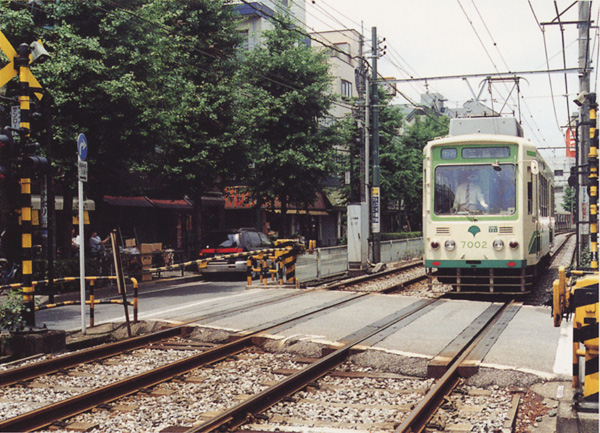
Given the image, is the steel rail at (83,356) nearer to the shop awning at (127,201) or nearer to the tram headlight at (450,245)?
the tram headlight at (450,245)

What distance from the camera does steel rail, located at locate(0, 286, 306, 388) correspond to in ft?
26.3

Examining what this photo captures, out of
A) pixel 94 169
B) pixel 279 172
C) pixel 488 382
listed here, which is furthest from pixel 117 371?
pixel 279 172

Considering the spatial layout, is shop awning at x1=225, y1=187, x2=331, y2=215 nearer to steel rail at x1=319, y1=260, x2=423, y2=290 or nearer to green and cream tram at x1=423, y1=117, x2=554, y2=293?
steel rail at x1=319, y1=260, x2=423, y2=290

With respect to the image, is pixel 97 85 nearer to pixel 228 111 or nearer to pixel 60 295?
pixel 60 295

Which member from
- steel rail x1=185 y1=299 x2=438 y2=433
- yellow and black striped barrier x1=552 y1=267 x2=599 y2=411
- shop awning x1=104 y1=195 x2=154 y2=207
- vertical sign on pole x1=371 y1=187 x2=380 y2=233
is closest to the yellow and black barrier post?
yellow and black striped barrier x1=552 y1=267 x2=599 y2=411

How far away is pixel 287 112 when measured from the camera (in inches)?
1230

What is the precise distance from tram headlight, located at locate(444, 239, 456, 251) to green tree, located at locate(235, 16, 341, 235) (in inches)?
653

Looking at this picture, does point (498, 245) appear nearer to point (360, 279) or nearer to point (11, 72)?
point (360, 279)

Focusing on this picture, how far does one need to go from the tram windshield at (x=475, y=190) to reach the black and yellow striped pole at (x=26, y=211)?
872 centimetres

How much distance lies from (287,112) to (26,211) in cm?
2226

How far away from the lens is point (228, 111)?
26000 millimetres

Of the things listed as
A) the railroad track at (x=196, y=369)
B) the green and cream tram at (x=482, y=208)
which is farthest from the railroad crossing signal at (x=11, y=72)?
the green and cream tram at (x=482, y=208)

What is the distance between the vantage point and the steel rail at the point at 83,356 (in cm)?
801

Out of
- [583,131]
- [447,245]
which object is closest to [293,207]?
[583,131]
